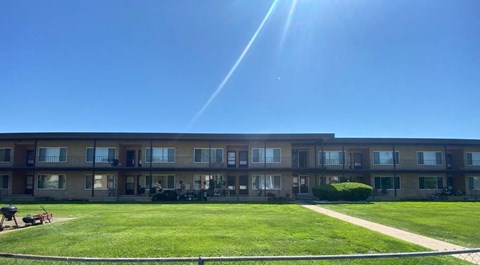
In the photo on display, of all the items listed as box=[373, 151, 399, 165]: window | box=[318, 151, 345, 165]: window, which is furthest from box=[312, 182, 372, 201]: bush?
box=[373, 151, 399, 165]: window

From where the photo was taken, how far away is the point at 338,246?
10773 mm

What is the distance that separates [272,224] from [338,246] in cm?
494

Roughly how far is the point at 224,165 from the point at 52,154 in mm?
17061

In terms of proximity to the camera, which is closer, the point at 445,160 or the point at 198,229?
the point at 198,229

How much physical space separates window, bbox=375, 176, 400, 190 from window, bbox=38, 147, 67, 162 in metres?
32.4

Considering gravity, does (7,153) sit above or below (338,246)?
above

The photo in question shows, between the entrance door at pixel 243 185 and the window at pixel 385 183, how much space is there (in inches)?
555

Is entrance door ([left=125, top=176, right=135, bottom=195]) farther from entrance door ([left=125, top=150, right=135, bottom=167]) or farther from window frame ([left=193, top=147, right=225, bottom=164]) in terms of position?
window frame ([left=193, top=147, right=225, bottom=164])

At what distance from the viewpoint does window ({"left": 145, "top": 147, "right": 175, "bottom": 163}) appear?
38562 mm

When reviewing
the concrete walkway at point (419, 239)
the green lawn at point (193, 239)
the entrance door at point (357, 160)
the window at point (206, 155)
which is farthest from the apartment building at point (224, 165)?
the concrete walkway at point (419, 239)

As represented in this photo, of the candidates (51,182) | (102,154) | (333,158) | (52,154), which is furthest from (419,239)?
(52,154)

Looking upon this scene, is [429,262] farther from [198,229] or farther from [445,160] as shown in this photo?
[445,160]

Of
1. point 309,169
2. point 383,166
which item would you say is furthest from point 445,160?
point 309,169

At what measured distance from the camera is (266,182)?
1543 inches
